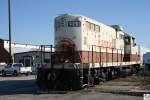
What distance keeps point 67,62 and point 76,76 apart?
1235 mm

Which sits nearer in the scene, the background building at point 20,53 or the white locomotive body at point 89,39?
the white locomotive body at point 89,39

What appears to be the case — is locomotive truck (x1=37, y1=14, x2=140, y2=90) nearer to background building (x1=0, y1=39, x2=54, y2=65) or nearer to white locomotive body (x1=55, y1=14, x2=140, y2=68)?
white locomotive body (x1=55, y1=14, x2=140, y2=68)

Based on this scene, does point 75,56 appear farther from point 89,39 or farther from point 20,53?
point 20,53

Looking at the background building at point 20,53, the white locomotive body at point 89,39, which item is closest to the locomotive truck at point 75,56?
the white locomotive body at point 89,39

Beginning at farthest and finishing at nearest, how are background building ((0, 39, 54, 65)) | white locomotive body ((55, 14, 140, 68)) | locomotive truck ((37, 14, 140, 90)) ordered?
background building ((0, 39, 54, 65)) → white locomotive body ((55, 14, 140, 68)) → locomotive truck ((37, 14, 140, 90))

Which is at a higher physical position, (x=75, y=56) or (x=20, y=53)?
(x=20, y=53)

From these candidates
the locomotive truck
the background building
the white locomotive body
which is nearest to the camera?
the locomotive truck

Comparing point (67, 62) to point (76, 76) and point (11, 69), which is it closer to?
point (76, 76)

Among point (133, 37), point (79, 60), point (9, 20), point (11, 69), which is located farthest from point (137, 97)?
point (9, 20)

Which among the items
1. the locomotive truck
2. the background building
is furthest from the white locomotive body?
the background building

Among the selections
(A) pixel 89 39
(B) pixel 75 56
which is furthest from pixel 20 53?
(B) pixel 75 56

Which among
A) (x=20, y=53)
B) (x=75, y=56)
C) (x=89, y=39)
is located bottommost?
(x=75, y=56)

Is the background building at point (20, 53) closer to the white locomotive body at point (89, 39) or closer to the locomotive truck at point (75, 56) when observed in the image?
the white locomotive body at point (89, 39)

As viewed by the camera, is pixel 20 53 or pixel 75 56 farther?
pixel 20 53
